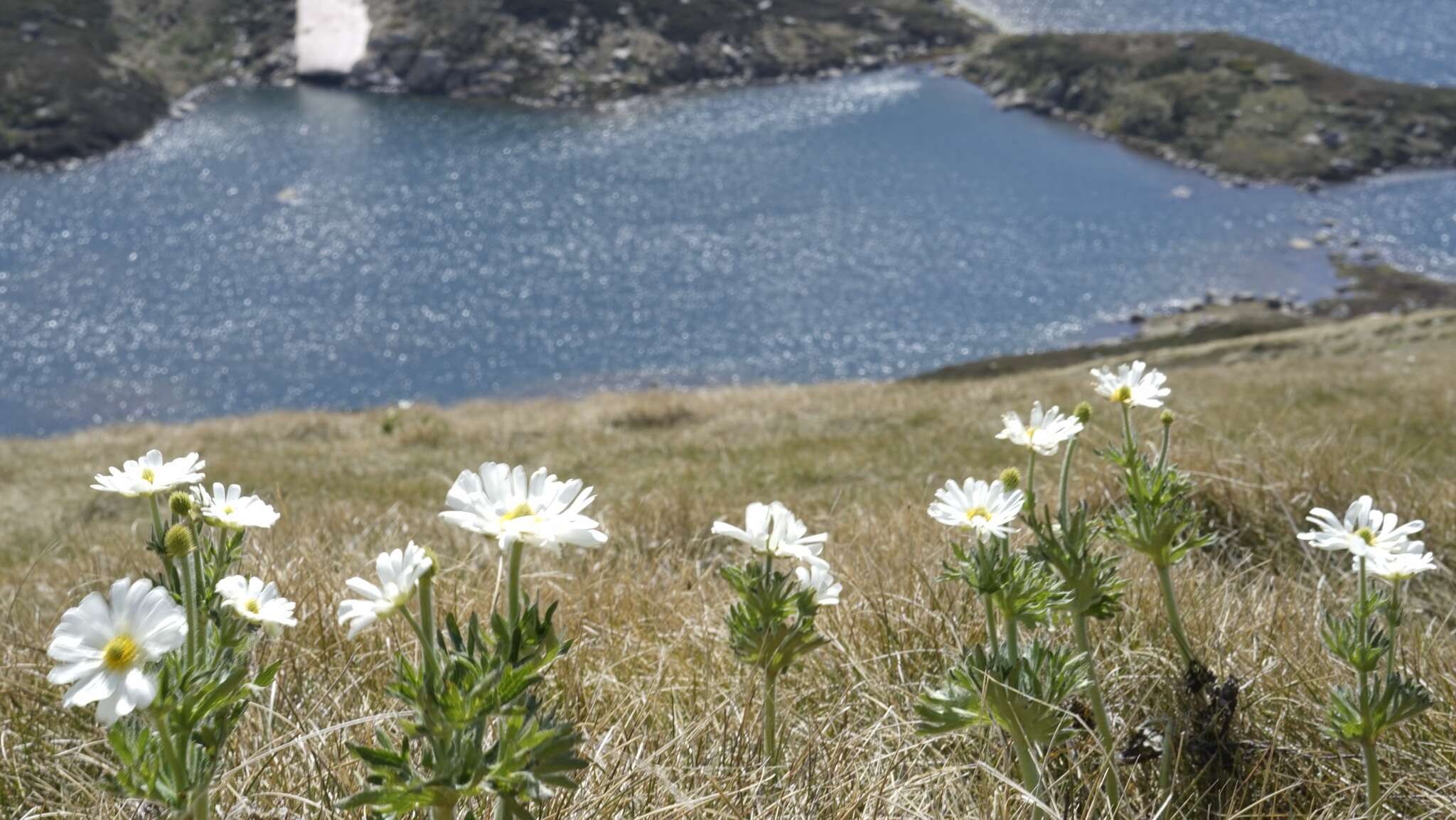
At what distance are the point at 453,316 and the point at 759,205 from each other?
1390 centimetres

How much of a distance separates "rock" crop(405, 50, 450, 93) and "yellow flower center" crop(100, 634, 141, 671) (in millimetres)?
68489

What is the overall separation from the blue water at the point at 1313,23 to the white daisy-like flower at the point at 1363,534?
242 feet

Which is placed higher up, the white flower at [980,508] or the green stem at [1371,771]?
the white flower at [980,508]

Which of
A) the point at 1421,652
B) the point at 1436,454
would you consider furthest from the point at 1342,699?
the point at 1436,454

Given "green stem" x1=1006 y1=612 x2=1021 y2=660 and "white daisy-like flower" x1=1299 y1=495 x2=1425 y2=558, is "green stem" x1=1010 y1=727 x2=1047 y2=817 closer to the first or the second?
"green stem" x1=1006 y1=612 x2=1021 y2=660

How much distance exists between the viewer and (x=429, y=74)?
2621 inches

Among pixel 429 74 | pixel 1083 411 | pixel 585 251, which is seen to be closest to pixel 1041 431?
pixel 1083 411

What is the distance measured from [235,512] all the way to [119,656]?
655 millimetres

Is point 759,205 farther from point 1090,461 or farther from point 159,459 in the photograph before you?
point 159,459

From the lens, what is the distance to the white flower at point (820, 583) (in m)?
2.73

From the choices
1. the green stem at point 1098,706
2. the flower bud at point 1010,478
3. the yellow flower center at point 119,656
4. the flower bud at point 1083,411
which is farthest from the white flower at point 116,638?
the green stem at point 1098,706

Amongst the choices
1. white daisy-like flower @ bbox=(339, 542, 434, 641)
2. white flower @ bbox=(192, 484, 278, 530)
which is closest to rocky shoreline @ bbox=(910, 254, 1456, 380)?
white flower @ bbox=(192, 484, 278, 530)

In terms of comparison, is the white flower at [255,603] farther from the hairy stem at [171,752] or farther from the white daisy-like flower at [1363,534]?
the white daisy-like flower at [1363,534]

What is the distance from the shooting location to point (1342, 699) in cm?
280
